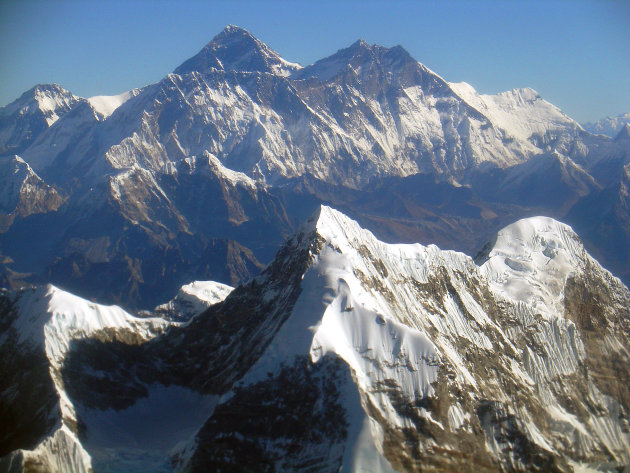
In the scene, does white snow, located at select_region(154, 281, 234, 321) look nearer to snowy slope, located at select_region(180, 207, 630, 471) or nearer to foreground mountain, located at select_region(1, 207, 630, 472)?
foreground mountain, located at select_region(1, 207, 630, 472)

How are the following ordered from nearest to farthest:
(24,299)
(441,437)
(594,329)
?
(441,437), (24,299), (594,329)

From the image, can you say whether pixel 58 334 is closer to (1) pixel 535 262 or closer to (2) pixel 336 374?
(2) pixel 336 374

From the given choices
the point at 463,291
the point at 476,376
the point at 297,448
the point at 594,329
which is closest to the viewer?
the point at 297,448

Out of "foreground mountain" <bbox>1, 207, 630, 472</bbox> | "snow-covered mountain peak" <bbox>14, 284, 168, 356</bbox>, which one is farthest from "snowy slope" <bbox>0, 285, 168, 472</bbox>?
"foreground mountain" <bbox>1, 207, 630, 472</bbox>

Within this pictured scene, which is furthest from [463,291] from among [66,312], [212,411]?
[66,312]

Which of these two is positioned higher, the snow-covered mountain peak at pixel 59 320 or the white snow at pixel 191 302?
the white snow at pixel 191 302

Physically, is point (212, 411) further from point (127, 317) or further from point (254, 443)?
point (127, 317)

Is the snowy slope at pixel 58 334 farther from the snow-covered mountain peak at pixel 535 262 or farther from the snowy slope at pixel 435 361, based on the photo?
the snow-covered mountain peak at pixel 535 262

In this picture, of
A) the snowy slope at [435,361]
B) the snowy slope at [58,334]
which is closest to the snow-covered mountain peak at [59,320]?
the snowy slope at [58,334]
